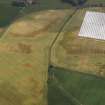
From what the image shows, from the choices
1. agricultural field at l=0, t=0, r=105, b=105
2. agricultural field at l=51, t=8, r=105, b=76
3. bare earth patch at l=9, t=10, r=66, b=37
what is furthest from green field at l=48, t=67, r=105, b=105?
bare earth patch at l=9, t=10, r=66, b=37

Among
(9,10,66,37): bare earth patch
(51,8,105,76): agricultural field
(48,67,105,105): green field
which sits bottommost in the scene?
(48,67,105,105): green field

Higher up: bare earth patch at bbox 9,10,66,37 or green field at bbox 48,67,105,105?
bare earth patch at bbox 9,10,66,37

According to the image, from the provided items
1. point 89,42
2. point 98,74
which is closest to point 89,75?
point 98,74

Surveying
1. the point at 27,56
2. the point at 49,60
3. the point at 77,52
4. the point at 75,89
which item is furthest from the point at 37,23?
the point at 75,89

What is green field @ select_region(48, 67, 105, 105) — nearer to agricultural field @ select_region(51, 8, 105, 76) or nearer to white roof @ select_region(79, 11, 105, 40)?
agricultural field @ select_region(51, 8, 105, 76)

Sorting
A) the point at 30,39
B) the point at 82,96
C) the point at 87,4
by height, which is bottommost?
the point at 82,96

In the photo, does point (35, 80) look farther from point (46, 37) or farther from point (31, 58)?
point (46, 37)
